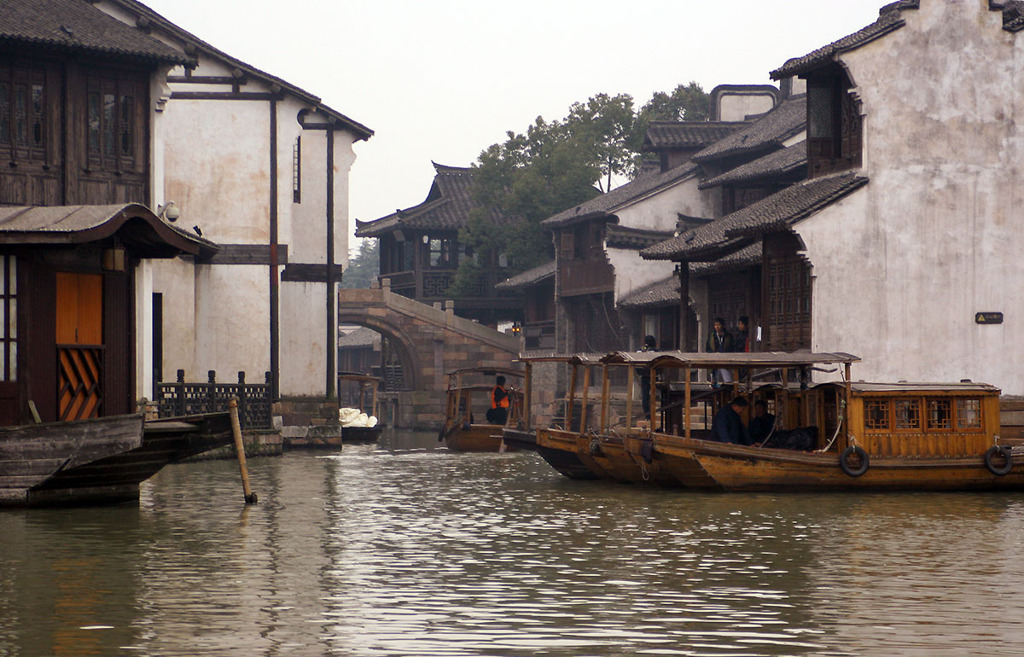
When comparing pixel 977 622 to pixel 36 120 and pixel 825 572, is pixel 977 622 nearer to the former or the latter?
pixel 825 572

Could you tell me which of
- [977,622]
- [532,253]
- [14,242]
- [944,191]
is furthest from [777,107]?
→ [977,622]

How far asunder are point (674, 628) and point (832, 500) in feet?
34.6

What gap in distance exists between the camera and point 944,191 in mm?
25688

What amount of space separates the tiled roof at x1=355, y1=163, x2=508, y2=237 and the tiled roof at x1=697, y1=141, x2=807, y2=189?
15.5m

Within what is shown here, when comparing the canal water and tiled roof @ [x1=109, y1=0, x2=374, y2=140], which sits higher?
tiled roof @ [x1=109, y1=0, x2=374, y2=140]

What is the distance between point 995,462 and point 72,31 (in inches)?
573

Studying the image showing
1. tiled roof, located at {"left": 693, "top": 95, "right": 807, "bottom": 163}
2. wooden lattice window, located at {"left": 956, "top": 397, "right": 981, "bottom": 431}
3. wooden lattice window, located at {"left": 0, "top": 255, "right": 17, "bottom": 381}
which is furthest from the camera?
tiled roof, located at {"left": 693, "top": 95, "right": 807, "bottom": 163}

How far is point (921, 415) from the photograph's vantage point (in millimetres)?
20141

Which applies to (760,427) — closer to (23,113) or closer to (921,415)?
(921,415)

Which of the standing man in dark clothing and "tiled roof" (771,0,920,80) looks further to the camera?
the standing man in dark clothing

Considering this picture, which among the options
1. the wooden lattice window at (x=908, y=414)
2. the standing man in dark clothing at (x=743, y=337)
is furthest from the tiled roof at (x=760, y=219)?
the wooden lattice window at (x=908, y=414)

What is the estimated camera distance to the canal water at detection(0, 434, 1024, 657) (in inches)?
340

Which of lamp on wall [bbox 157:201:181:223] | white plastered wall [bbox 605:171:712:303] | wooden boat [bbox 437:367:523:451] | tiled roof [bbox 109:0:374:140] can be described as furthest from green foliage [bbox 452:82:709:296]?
lamp on wall [bbox 157:201:181:223]

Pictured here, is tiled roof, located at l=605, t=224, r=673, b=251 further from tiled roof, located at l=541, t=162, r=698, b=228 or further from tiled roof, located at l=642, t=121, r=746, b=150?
tiled roof, located at l=642, t=121, r=746, b=150
